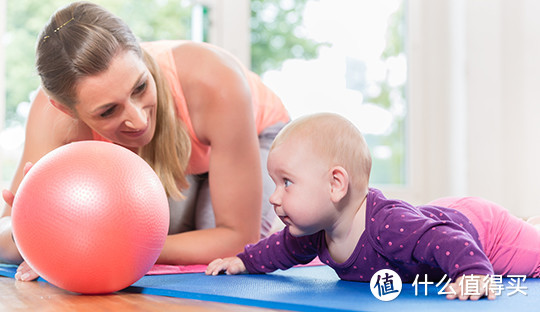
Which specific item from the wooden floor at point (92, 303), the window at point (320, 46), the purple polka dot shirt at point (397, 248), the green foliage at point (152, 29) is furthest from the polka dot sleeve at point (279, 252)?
the window at point (320, 46)

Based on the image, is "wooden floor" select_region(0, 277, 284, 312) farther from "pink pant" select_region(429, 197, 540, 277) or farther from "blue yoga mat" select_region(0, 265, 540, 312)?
"pink pant" select_region(429, 197, 540, 277)

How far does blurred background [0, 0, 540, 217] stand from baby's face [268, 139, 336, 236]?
75.0 inches

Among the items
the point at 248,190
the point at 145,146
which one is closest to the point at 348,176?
the point at 248,190

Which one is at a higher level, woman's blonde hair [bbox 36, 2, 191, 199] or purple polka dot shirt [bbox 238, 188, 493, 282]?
woman's blonde hair [bbox 36, 2, 191, 199]

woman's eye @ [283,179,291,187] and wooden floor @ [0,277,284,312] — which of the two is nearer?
wooden floor @ [0,277,284,312]

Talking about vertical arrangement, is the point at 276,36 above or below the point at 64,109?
above

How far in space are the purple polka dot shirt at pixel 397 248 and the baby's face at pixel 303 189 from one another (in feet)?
0.38

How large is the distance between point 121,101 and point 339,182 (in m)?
0.57

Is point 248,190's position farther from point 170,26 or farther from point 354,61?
point 354,61

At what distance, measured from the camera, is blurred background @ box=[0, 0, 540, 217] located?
3.31m

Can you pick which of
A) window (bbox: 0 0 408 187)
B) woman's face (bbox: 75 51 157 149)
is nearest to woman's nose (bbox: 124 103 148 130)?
woman's face (bbox: 75 51 157 149)

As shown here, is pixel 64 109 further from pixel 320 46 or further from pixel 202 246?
pixel 320 46

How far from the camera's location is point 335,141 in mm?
1342

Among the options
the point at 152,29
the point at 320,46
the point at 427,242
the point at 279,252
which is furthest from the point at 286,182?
the point at 320,46
